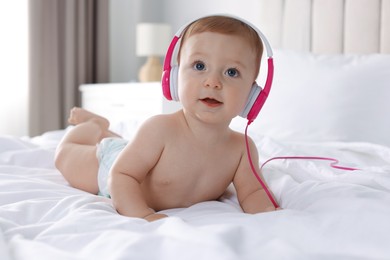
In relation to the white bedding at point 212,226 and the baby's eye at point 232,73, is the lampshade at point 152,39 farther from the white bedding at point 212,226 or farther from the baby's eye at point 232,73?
the baby's eye at point 232,73

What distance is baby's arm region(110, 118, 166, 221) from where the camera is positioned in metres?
1.00

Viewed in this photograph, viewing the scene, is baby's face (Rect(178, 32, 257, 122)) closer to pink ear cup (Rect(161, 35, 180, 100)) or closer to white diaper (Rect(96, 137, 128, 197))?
pink ear cup (Rect(161, 35, 180, 100))

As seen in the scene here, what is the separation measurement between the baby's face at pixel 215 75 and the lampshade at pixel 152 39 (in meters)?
2.37

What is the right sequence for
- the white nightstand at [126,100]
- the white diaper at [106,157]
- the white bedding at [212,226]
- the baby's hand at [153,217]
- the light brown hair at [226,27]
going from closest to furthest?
the white bedding at [212,226] → the baby's hand at [153,217] → the light brown hair at [226,27] → the white diaper at [106,157] → the white nightstand at [126,100]

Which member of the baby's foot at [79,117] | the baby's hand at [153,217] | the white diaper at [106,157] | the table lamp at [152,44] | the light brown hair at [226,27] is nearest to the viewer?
the baby's hand at [153,217]

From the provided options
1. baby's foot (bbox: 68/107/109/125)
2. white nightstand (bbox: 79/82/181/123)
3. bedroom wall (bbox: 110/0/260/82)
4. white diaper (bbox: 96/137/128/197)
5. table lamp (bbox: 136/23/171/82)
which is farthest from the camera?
bedroom wall (bbox: 110/0/260/82)

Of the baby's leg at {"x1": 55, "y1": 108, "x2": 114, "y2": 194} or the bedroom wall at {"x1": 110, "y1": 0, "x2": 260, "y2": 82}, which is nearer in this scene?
the baby's leg at {"x1": 55, "y1": 108, "x2": 114, "y2": 194}

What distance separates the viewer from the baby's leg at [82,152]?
1342 millimetres

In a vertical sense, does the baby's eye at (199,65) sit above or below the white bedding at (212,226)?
above

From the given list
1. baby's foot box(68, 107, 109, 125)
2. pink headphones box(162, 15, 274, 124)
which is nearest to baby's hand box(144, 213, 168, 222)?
pink headphones box(162, 15, 274, 124)

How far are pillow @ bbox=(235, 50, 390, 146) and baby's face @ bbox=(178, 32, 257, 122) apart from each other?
875 millimetres

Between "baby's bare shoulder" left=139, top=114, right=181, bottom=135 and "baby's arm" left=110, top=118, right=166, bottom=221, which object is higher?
"baby's bare shoulder" left=139, top=114, right=181, bottom=135

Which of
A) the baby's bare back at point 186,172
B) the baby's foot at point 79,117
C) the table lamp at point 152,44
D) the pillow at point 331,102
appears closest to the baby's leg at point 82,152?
the baby's foot at point 79,117

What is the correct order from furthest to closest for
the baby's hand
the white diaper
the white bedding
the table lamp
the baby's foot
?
the table lamp
the baby's foot
the white diaper
the baby's hand
the white bedding
